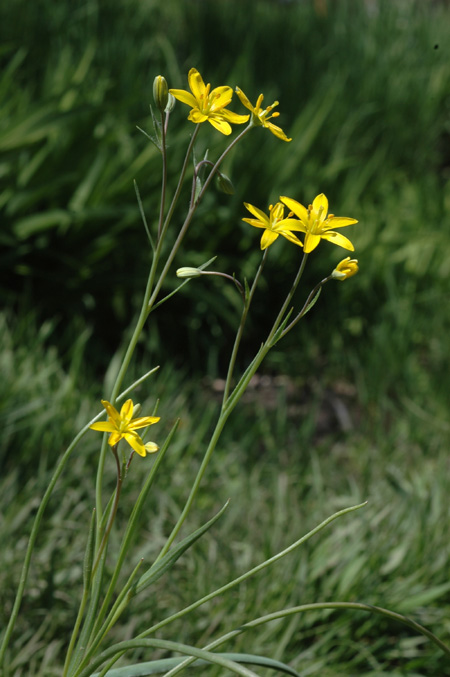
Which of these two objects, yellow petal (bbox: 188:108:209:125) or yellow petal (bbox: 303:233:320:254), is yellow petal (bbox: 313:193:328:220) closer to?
yellow petal (bbox: 303:233:320:254)

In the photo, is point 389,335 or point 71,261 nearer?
point 71,261

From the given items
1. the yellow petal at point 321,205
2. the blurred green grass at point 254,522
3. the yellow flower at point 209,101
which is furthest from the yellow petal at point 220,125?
the blurred green grass at point 254,522

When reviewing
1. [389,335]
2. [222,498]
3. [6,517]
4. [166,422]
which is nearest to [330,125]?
[389,335]

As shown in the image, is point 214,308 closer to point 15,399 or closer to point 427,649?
point 15,399

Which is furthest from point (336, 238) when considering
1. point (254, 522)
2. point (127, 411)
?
point (254, 522)

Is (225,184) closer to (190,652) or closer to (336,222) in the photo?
(336,222)

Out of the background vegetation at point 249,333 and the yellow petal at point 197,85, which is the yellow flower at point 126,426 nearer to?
the yellow petal at point 197,85
